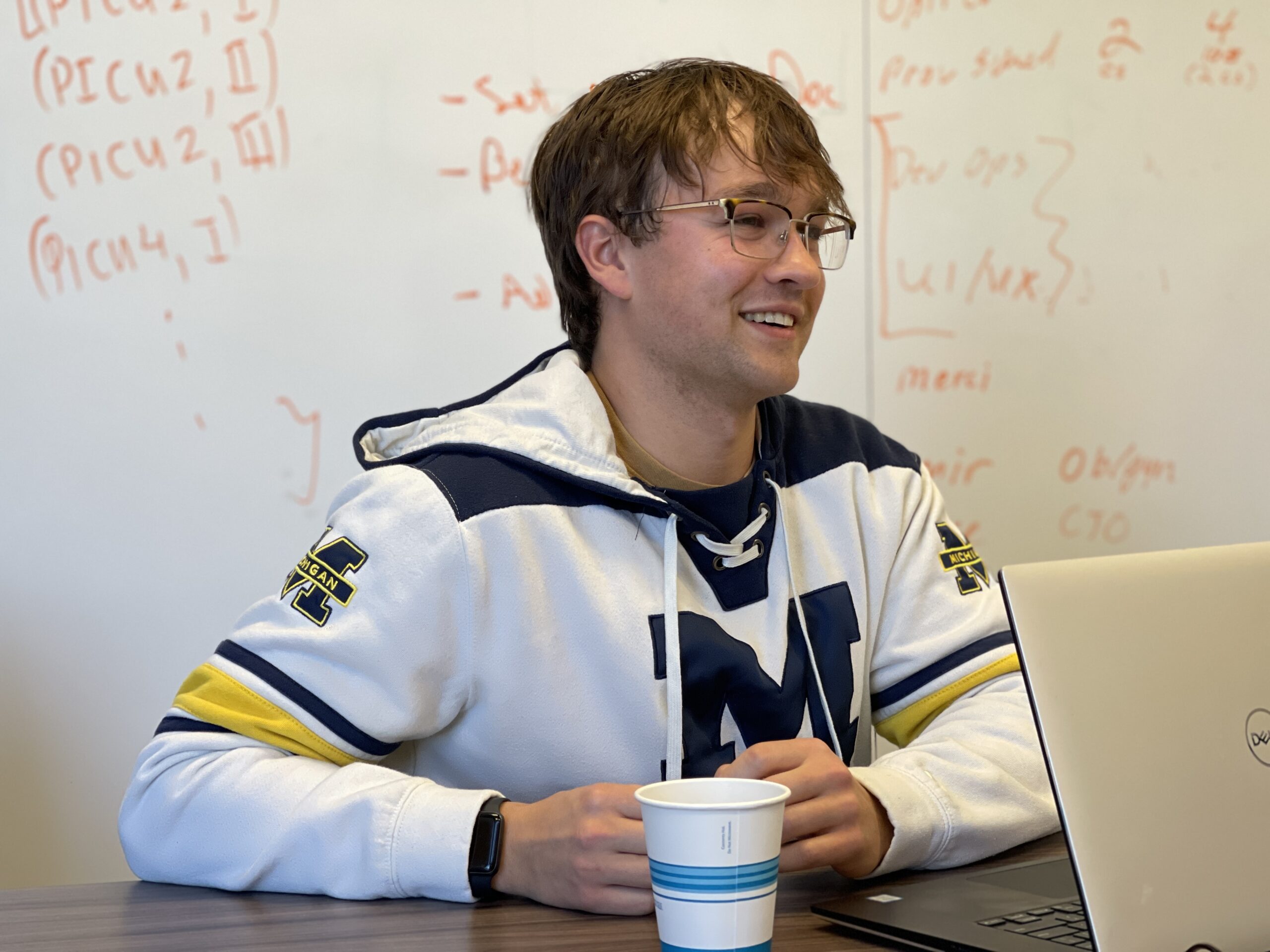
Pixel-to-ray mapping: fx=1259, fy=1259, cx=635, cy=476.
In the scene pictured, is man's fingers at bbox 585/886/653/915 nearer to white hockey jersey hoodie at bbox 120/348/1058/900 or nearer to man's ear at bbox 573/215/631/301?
white hockey jersey hoodie at bbox 120/348/1058/900

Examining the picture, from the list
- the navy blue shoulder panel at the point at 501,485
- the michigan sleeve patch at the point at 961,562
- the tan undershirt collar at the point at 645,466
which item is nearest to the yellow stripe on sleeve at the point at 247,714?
the navy blue shoulder panel at the point at 501,485

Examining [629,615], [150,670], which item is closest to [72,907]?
[629,615]

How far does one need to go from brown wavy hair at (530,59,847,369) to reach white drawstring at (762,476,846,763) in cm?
32

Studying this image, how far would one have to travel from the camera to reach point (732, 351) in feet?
4.29

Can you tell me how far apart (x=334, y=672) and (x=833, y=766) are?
0.42 metres

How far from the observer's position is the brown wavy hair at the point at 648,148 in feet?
4.40

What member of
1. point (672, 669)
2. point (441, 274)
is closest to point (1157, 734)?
point (672, 669)

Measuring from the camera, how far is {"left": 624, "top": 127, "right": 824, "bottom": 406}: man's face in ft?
4.29

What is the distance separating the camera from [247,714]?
103 cm

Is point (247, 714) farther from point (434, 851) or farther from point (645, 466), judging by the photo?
point (645, 466)

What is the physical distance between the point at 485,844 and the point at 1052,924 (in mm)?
394

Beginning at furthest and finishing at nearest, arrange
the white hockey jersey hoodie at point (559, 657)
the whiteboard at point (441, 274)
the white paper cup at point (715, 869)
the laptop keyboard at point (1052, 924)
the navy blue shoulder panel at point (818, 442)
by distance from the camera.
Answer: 1. the whiteboard at point (441, 274)
2. the navy blue shoulder panel at point (818, 442)
3. the white hockey jersey hoodie at point (559, 657)
4. the laptop keyboard at point (1052, 924)
5. the white paper cup at point (715, 869)

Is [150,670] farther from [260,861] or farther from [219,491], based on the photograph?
[260,861]

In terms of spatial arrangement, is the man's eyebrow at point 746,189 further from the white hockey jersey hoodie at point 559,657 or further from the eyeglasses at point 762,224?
the white hockey jersey hoodie at point 559,657
